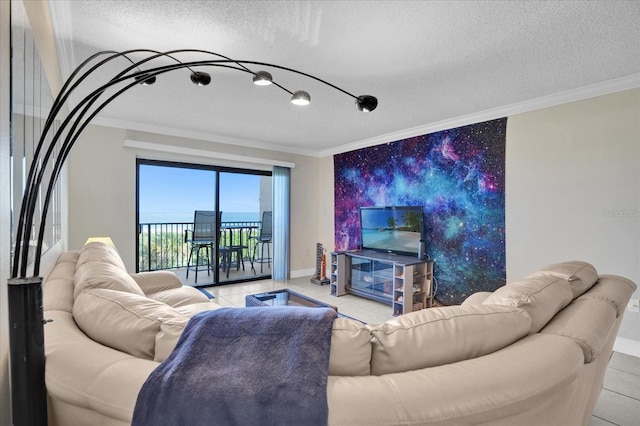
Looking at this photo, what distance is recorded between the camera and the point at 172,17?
5.99ft

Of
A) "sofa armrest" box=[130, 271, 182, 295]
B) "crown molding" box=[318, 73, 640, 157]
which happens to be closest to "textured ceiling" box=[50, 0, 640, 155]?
"crown molding" box=[318, 73, 640, 157]

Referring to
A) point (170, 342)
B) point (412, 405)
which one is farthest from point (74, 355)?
point (412, 405)

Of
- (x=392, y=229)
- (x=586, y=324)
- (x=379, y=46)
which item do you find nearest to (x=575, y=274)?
(x=586, y=324)

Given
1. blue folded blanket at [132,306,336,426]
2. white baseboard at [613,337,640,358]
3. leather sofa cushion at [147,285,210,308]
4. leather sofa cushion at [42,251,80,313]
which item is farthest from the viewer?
white baseboard at [613,337,640,358]

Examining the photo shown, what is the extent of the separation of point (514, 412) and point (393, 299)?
305 cm

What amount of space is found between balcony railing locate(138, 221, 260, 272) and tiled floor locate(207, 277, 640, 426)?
1.23m

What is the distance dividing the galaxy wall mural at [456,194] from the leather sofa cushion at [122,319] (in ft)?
11.3

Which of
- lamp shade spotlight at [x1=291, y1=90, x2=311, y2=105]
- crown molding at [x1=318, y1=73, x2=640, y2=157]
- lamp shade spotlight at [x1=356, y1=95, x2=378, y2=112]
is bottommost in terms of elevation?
lamp shade spotlight at [x1=356, y1=95, x2=378, y2=112]

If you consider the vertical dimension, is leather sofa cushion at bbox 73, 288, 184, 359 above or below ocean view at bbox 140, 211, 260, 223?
below

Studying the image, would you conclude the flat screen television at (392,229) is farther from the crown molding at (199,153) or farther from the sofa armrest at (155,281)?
the sofa armrest at (155,281)

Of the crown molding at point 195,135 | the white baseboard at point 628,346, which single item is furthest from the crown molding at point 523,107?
the white baseboard at point 628,346

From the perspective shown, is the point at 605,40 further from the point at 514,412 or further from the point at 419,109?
the point at 514,412

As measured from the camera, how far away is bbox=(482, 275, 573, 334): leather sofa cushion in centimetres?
117

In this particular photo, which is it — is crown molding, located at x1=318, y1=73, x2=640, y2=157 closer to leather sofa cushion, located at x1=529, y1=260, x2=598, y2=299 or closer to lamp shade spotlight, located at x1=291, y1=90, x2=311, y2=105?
leather sofa cushion, located at x1=529, y1=260, x2=598, y2=299
